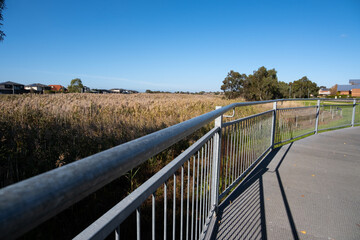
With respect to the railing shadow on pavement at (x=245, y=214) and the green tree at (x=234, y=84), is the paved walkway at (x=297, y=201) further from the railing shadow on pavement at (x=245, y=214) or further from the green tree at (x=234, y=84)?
the green tree at (x=234, y=84)

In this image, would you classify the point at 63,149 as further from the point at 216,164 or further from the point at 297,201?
the point at 297,201

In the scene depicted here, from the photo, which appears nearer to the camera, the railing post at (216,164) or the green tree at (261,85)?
the railing post at (216,164)

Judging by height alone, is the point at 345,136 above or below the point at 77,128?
below

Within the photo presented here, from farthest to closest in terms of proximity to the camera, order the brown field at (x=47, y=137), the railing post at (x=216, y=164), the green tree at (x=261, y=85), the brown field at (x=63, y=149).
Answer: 1. the green tree at (x=261, y=85)
2. the brown field at (x=47, y=137)
3. the brown field at (x=63, y=149)
4. the railing post at (x=216, y=164)

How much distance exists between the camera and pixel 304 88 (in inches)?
3238

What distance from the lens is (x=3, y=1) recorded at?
22.6 ft

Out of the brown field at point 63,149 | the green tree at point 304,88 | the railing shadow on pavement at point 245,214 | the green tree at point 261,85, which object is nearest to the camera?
the railing shadow on pavement at point 245,214

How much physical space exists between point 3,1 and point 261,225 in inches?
350

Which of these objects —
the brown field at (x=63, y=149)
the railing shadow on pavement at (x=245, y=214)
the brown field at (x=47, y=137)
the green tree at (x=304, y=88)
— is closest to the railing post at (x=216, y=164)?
the railing shadow on pavement at (x=245, y=214)

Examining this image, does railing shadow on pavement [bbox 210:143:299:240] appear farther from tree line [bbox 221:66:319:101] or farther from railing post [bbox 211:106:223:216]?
tree line [bbox 221:66:319:101]

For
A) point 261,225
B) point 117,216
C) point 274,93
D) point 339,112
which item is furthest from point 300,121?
point 274,93

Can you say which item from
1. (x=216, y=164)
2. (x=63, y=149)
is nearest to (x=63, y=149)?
(x=63, y=149)

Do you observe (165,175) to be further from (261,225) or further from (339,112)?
(339,112)

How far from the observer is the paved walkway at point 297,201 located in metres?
2.66
